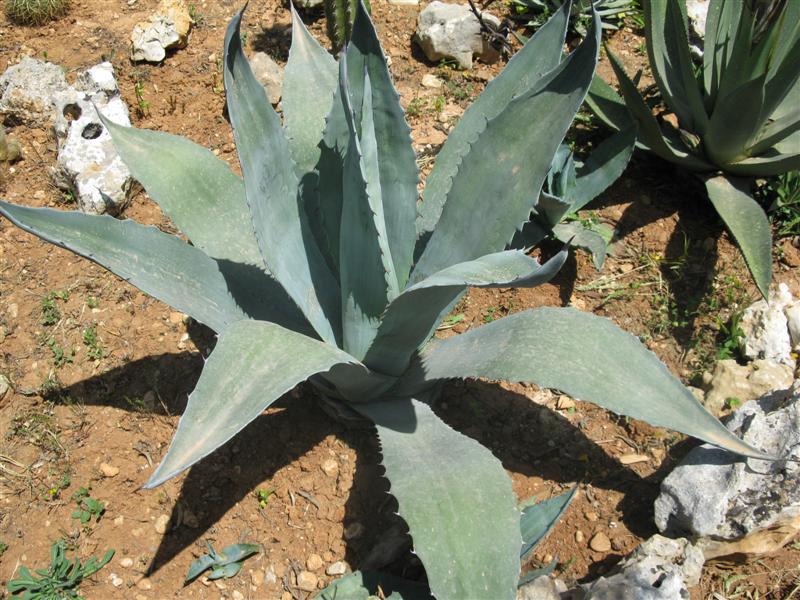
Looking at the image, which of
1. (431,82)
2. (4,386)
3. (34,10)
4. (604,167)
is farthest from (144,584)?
(34,10)

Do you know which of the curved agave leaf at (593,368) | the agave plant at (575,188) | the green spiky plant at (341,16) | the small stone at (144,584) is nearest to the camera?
the curved agave leaf at (593,368)

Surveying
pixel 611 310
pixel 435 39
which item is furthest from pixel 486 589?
pixel 435 39

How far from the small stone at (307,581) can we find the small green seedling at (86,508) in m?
0.63

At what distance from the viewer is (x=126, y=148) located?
205 cm

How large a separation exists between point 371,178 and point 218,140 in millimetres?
1634

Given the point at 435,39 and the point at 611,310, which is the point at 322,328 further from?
the point at 435,39

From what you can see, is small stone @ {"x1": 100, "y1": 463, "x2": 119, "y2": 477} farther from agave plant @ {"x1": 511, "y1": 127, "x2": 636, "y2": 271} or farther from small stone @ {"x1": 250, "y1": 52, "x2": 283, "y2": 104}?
small stone @ {"x1": 250, "y1": 52, "x2": 283, "y2": 104}

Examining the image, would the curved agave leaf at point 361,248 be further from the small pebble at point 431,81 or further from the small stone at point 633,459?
the small pebble at point 431,81

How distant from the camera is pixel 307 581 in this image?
6.68 ft

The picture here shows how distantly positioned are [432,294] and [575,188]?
1272 mm

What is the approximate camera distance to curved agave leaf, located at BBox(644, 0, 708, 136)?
2.78 metres

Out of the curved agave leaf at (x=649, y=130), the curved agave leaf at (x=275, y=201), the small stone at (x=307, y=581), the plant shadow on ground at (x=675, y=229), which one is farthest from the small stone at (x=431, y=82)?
the small stone at (x=307, y=581)

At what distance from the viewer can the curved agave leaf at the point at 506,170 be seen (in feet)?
5.75

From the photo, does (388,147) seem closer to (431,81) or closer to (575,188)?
(575,188)
